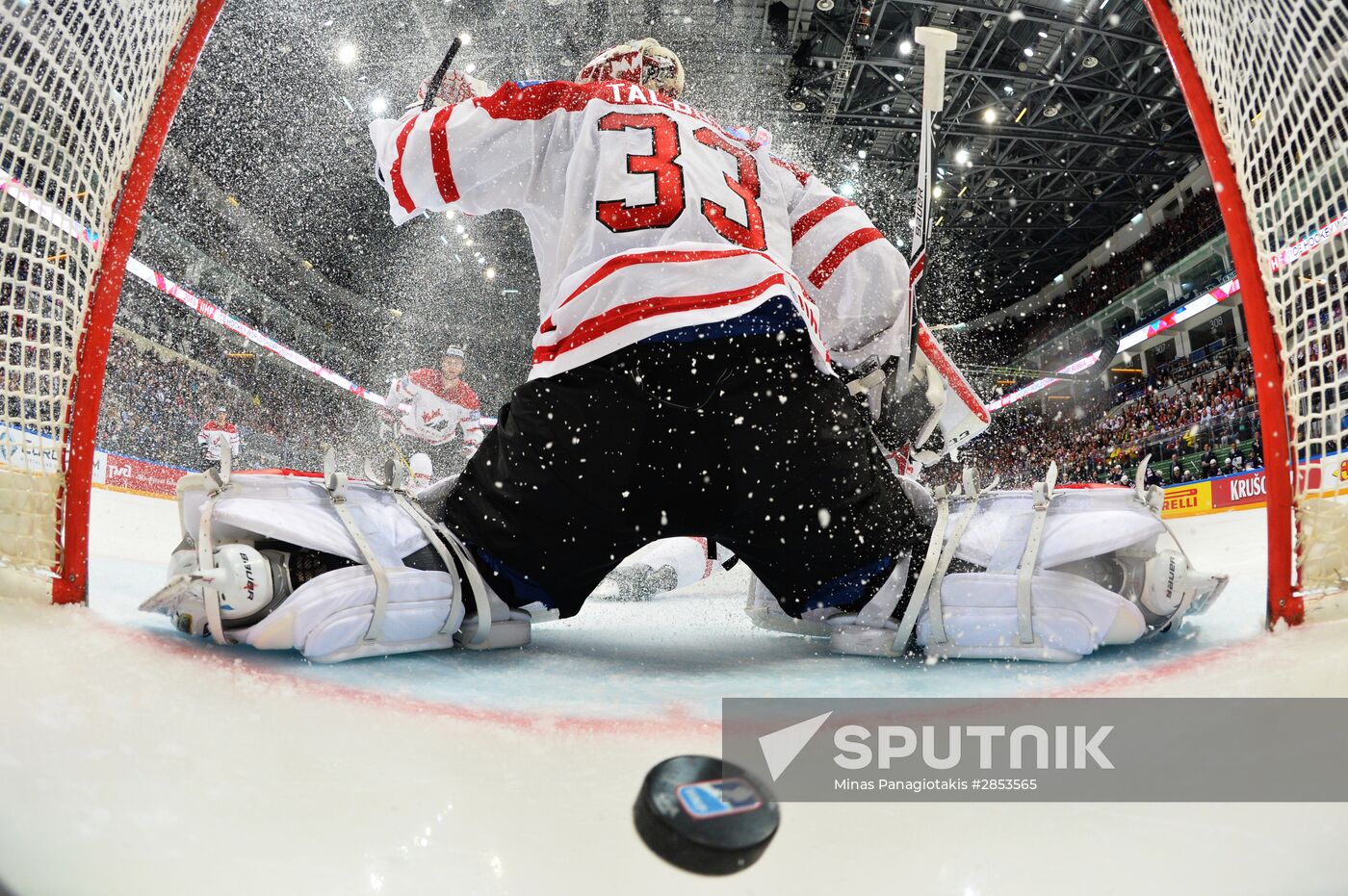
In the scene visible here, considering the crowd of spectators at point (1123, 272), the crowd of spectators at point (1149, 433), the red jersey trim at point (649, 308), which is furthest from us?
the crowd of spectators at point (1123, 272)

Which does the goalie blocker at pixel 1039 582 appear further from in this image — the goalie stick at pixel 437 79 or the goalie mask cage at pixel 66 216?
the goalie mask cage at pixel 66 216

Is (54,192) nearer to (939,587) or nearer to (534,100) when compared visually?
(534,100)

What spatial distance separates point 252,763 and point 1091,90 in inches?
483

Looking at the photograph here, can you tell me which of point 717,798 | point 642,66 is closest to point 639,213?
point 642,66

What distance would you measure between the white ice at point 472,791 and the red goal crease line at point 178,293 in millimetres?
612

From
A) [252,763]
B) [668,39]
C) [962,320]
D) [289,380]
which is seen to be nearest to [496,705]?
[252,763]

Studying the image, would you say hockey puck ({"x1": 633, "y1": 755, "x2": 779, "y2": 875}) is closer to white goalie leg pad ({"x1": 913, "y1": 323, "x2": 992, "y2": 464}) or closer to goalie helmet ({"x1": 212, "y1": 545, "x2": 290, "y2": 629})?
goalie helmet ({"x1": 212, "y1": 545, "x2": 290, "y2": 629})

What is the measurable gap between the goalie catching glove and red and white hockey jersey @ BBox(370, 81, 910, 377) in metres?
0.31

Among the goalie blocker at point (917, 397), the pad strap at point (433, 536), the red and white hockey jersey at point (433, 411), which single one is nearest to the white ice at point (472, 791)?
the pad strap at point (433, 536)

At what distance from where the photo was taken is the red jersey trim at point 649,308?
1014mm

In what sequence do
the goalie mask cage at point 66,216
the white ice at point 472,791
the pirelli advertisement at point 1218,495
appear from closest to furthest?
the white ice at point 472,791, the goalie mask cage at point 66,216, the pirelli advertisement at point 1218,495

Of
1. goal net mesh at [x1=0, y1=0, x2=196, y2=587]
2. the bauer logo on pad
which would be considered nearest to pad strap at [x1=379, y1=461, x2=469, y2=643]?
goal net mesh at [x1=0, y1=0, x2=196, y2=587]

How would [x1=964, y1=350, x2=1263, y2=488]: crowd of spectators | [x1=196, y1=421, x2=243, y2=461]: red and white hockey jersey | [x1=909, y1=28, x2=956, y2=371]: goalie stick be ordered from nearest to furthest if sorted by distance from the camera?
[x1=909, y1=28, x2=956, y2=371]: goalie stick < [x1=196, y1=421, x2=243, y2=461]: red and white hockey jersey < [x1=964, y1=350, x2=1263, y2=488]: crowd of spectators

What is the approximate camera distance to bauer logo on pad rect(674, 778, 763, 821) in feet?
1.41
